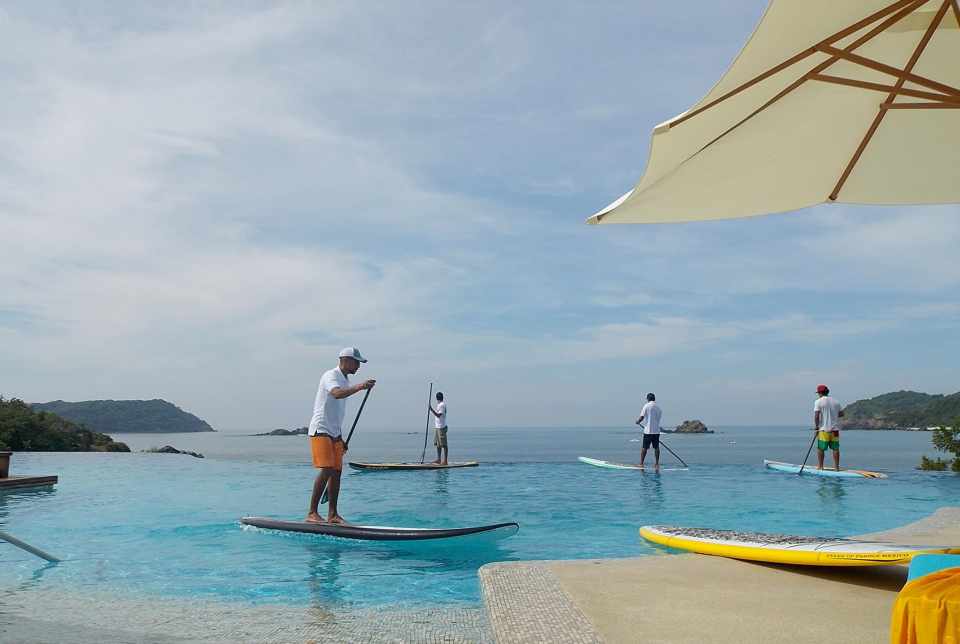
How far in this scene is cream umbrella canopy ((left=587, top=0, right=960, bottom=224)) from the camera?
373 cm

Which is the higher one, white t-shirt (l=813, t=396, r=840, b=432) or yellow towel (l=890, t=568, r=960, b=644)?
white t-shirt (l=813, t=396, r=840, b=432)

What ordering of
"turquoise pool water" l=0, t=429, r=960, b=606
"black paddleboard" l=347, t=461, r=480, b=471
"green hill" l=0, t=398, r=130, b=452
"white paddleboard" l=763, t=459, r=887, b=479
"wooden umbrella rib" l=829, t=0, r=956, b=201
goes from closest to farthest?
"wooden umbrella rib" l=829, t=0, r=956, b=201
"turquoise pool water" l=0, t=429, r=960, b=606
"white paddleboard" l=763, t=459, r=887, b=479
"black paddleboard" l=347, t=461, r=480, b=471
"green hill" l=0, t=398, r=130, b=452

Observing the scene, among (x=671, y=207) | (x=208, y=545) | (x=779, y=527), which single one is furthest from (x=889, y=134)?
(x=208, y=545)

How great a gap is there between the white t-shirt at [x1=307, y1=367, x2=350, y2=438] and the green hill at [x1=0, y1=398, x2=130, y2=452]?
18550mm

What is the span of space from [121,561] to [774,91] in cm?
704

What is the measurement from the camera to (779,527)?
28.2ft

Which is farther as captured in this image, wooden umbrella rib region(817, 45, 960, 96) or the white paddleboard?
the white paddleboard

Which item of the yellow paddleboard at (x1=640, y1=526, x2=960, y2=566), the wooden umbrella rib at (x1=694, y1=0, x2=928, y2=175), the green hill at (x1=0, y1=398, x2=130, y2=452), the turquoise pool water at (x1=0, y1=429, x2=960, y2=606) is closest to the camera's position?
the wooden umbrella rib at (x1=694, y1=0, x2=928, y2=175)

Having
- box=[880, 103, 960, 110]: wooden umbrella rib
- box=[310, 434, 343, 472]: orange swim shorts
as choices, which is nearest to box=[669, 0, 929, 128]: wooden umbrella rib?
box=[880, 103, 960, 110]: wooden umbrella rib

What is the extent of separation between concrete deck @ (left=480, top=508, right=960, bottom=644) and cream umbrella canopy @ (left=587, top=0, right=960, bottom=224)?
233cm

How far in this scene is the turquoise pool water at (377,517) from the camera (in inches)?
248

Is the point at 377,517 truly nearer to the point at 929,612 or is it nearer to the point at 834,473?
the point at 929,612

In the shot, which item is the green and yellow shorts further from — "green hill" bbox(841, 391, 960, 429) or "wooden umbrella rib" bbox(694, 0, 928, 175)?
"green hill" bbox(841, 391, 960, 429)

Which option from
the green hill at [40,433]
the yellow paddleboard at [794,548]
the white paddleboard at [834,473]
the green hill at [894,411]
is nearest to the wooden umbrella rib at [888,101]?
the yellow paddleboard at [794,548]
